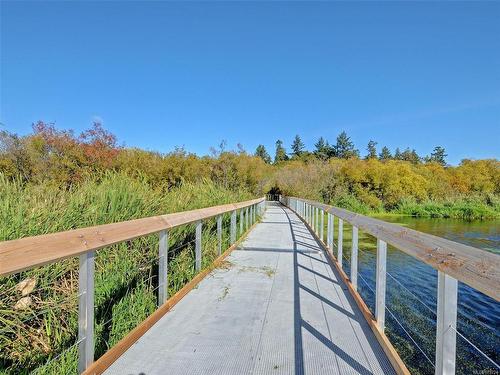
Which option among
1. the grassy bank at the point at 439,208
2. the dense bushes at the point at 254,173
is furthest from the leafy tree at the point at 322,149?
the grassy bank at the point at 439,208

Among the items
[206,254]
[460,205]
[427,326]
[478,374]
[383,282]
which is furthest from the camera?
[460,205]

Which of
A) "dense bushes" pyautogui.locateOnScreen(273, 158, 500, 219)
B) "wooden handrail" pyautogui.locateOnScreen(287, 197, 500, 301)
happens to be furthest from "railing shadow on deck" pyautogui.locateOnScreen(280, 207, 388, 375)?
"dense bushes" pyautogui.locateOnScreen(273, 158, 500, 219)

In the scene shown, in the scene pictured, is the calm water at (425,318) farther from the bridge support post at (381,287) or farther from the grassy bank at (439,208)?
the grassy bank at (439,208)

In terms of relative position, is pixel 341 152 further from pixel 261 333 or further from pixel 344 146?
pixel 261 333

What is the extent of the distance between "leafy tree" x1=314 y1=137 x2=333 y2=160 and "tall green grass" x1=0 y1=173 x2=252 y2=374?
8447cm

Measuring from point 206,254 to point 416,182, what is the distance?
1352 inches

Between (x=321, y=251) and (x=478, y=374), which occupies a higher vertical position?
(x=321, y=251)

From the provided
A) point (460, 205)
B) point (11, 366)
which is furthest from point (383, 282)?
point (460, 205)

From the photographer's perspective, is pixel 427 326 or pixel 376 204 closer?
pixel 427 326

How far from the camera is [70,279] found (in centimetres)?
296

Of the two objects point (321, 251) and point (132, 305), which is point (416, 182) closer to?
point (321, 251)

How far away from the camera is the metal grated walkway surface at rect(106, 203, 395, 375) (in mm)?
2357

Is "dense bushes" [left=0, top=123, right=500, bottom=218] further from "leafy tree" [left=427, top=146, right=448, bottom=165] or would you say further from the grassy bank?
"leafy tree" [left=427, top=146, right=448, bottom=165]

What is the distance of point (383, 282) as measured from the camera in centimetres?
296
